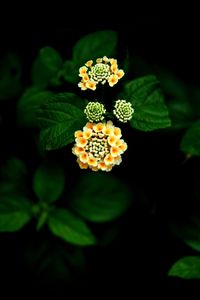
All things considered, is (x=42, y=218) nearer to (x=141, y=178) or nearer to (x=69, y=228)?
(x=69, y=228)

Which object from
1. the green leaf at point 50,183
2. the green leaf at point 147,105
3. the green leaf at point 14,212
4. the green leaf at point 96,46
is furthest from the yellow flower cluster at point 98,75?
the green leaf at point 14,212

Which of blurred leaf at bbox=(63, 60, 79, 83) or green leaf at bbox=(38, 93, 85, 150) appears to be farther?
blurred leaf at bbox=(63, 60, 79, 83)

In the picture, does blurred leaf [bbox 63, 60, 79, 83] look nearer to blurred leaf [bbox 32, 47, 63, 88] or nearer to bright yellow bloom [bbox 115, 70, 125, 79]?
blurred leaf [bbox 32, 47, 63, 88]

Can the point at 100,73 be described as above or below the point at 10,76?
above

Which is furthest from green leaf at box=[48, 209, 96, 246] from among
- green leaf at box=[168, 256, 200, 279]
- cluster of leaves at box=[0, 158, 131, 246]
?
green leaf at box=[168, 256, 200, 279]

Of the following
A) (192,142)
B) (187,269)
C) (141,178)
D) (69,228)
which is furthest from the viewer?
(141,178)

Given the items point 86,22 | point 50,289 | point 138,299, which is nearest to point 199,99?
point 86,22

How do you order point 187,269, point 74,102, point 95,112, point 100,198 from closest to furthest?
point 95,112 < point 74,102 < point 187,269 < point 100,198

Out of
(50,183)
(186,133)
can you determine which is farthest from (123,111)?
(50,183)
